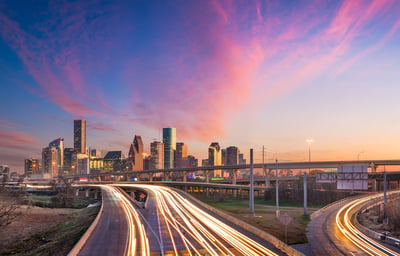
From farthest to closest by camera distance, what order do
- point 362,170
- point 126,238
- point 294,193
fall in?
point 294,193 → point 362,170 → point 126,238

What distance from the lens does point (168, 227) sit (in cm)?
3834

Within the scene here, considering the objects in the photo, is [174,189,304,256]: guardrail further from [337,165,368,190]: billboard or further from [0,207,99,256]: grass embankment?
[337,165,368,190]: billboard

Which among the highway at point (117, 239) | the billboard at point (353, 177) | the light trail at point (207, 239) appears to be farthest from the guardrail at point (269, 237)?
the billboard at point (353, 177)

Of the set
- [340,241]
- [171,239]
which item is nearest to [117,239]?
[171,239]

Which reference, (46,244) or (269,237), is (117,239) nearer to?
(46,244)

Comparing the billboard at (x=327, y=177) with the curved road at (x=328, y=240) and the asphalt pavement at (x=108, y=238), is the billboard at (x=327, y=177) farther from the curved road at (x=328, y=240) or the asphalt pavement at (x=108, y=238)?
the asphalt pavement at (x=108, y=238)

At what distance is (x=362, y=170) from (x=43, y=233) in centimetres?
5252

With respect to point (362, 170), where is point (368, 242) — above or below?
below

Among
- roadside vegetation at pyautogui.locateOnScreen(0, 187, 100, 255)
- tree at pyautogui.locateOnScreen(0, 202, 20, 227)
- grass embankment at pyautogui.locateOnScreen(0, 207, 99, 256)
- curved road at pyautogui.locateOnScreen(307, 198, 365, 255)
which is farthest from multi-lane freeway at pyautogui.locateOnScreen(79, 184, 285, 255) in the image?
tree at pyautogui.locateOnScreen(0, 202, 20, 227)

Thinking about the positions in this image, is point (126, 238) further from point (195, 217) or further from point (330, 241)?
point (330, 241)

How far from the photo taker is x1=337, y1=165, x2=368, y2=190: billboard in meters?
52.3

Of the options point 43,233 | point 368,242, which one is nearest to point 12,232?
point 43,233

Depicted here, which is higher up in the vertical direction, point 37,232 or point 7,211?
point 7,211

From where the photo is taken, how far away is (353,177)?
53.5m
